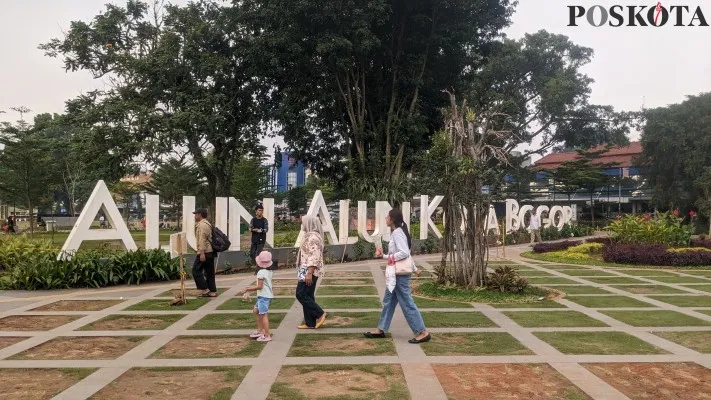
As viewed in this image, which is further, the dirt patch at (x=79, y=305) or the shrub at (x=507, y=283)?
the shrub at (x=507, y=283)

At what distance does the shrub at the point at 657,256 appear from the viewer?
15.8 meters

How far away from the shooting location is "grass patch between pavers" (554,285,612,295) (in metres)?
10.7

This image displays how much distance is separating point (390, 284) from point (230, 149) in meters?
21.0

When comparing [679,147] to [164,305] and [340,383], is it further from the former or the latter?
[340,383]

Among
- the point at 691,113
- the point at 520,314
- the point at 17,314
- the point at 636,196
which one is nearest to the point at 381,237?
the point at 520,314

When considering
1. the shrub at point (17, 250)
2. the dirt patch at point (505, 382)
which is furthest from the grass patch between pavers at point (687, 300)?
the shrub at point (17, 250)

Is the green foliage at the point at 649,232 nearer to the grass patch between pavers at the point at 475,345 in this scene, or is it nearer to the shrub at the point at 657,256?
the shrub at the point at 657,256

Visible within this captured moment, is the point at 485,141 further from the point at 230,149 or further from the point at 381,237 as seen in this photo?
the point at 230,149

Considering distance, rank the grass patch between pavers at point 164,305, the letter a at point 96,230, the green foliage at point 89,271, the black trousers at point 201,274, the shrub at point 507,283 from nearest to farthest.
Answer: the grass patch between pavers at point 164,305
the black trousers at point 201,274
the shrub at point 507,283
the green foliage at point 89,271
the letter a at point 96,230

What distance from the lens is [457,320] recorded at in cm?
789

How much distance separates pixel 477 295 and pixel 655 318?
9.15ft

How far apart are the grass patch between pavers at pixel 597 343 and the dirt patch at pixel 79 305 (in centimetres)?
669

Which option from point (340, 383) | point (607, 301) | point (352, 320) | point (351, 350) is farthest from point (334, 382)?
point (607, 301)

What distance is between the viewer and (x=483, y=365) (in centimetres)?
563
